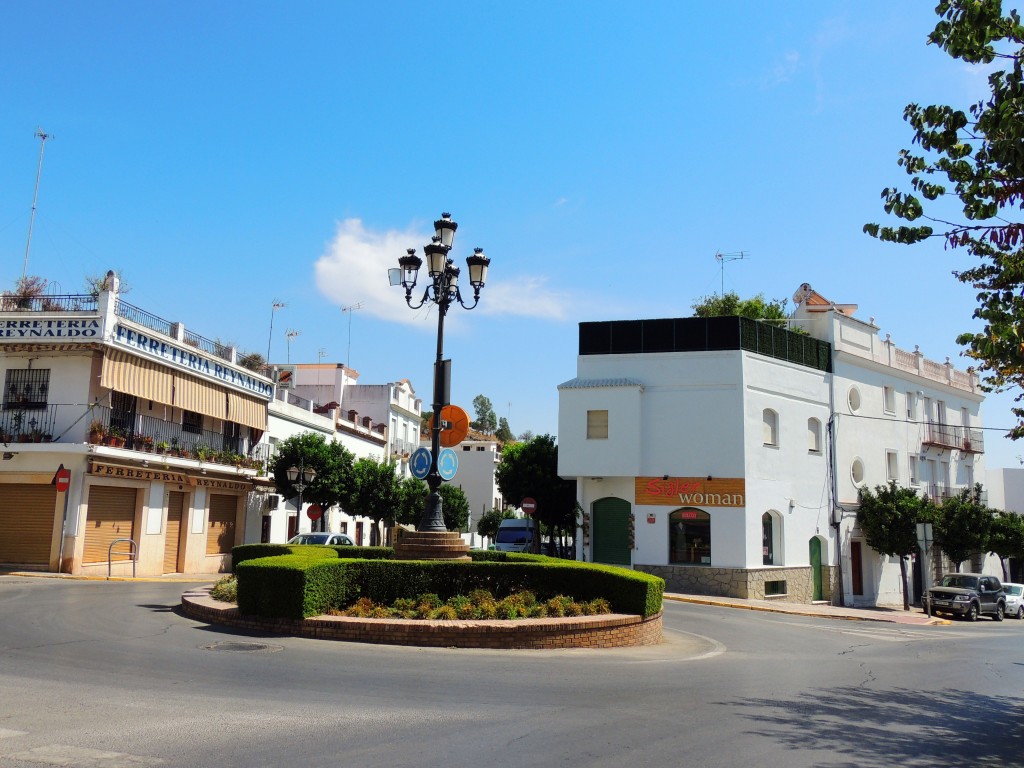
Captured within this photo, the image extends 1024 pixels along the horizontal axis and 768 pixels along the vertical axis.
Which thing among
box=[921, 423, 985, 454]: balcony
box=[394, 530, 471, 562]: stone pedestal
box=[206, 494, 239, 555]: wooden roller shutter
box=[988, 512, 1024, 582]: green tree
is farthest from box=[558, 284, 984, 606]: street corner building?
box=[394, 530, 471, 562]: stone pedestal

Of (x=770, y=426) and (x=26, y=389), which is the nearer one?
(x=26, y=389)

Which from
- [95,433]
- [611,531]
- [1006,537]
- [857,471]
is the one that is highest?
[857,471]

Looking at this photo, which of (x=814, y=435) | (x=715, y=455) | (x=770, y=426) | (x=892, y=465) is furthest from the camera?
(x=892, y=465)

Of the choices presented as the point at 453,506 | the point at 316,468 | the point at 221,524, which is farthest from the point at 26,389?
the point at 453,506

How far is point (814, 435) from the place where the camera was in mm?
34781

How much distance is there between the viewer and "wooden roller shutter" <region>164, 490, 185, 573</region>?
30.4 m

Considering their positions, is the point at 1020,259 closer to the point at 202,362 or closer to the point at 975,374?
the point at 202,362

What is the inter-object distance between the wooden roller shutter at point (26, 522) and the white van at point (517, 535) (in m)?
18.1

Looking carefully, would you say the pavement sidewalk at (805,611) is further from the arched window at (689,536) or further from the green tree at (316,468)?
the green tree at (316,468)

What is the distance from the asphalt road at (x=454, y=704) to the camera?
258 inches

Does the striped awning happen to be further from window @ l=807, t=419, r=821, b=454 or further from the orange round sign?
window @ l=807, t=419, r=821, b=454

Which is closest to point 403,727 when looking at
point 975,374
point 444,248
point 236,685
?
point 236,685

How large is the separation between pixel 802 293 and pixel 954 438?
526 inches

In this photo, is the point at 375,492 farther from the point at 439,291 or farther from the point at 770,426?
the point at 439,291
